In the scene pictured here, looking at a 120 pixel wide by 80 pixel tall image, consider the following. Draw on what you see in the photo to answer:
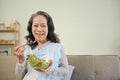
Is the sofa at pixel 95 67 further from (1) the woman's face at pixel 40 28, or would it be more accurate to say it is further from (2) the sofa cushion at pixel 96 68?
(1) the woman's face at pixel 40 28

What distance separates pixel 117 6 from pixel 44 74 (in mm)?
3369

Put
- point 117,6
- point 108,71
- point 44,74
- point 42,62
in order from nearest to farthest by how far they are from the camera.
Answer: point 42,62
point 44,74
point 108,71
point 117,6

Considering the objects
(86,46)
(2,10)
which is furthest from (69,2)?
(2,10)

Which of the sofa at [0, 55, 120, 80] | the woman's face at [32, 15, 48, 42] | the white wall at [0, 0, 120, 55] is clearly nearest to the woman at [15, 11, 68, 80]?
the woman's face at [32, 15, 48, 42]

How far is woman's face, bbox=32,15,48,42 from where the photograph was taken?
5.06 ft

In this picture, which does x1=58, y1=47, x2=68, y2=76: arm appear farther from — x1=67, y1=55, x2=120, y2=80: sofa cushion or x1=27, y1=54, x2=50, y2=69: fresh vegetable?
x1=67, y1=55, x2=120, y2=80: sofa cushion

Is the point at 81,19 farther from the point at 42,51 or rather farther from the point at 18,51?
the point at 18,51

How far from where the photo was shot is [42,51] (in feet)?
5.21

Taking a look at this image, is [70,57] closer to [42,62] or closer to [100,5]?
[42,62]

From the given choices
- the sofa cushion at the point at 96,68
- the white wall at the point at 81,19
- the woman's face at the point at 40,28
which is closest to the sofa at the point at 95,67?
the sofa cushion at the point at 96,68

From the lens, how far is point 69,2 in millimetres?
4430

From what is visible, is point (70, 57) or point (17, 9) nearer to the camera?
point (70, 57)

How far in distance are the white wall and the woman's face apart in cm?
288

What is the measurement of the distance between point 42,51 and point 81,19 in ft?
9.67
